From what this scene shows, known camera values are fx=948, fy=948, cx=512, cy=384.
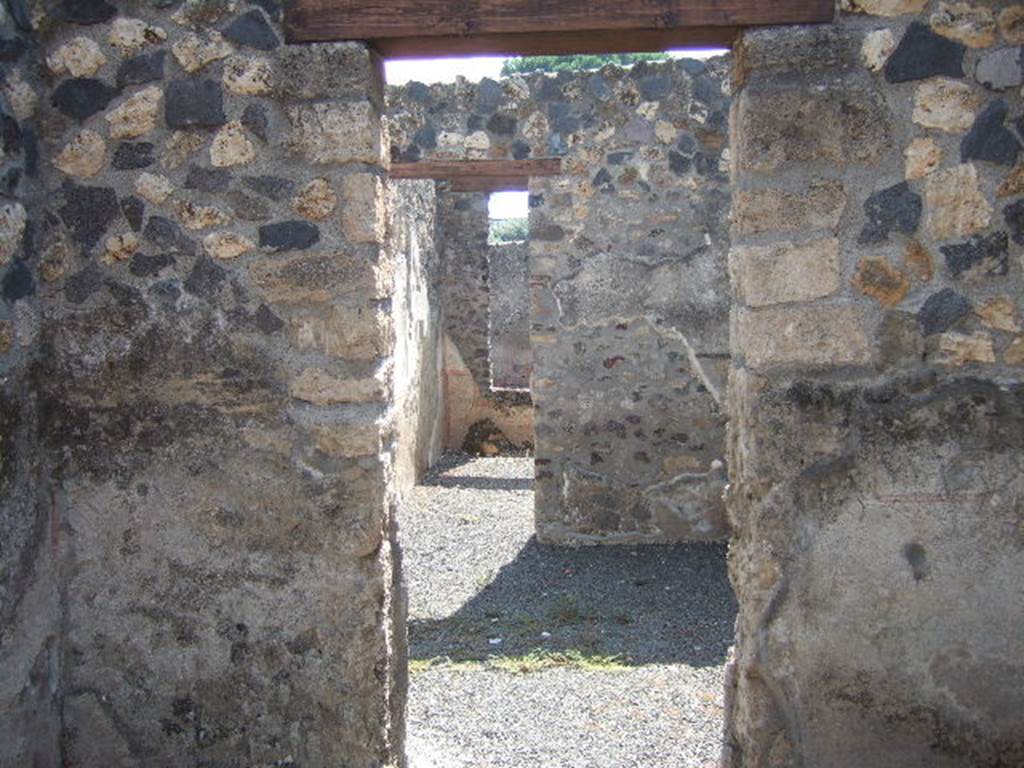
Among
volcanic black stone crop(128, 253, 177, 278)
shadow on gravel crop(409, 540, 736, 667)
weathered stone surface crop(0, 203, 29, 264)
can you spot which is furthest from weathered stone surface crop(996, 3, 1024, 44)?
shadow on gravel crop(409, 540, 736, 667)

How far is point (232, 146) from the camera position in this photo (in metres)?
→ 2.61

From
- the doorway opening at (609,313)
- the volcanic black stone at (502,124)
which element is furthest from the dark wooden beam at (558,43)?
the volcanic black stone at (502,124)

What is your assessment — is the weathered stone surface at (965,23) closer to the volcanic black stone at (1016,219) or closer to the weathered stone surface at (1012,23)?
the weathered stone surface at (1012,23)

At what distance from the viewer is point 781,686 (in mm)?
2588

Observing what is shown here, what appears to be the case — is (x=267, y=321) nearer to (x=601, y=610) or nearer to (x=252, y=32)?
(x=252, y=32)

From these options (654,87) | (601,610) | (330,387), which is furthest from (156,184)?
(654,87)

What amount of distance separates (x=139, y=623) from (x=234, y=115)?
1.47m

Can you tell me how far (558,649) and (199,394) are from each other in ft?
8.63

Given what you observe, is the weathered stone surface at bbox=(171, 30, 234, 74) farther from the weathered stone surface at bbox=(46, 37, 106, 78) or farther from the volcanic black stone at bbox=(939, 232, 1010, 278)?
the volcanic black stone at bbox=(939, 232, 1010, 278)

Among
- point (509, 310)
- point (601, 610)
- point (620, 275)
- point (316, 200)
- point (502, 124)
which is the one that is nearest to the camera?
point (316, 200)

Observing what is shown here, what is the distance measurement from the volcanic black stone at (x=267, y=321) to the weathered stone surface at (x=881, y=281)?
1572mm

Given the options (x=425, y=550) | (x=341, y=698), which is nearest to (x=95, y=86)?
(x=341, y=698)

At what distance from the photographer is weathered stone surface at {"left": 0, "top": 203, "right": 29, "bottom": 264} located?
245 centimetres

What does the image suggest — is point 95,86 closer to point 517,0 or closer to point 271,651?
point 517,0
